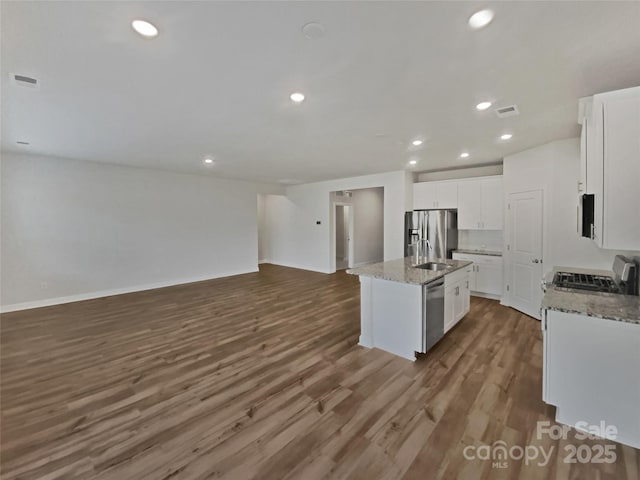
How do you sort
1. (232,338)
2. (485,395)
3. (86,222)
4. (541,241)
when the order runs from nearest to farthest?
(485,395) → (232,338) → (541,241) → (86,222)

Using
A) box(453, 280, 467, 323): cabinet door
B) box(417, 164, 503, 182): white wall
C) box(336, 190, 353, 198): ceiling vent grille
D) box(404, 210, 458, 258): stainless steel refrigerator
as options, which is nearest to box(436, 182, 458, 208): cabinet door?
box(404, 210, 458, 258): stainless steel refrigerator

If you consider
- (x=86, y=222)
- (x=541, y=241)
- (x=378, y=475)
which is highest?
(x=86, y=222)

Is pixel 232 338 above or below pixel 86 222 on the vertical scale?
below

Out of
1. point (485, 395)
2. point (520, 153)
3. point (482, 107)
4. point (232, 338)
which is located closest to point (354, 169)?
point (520, 153)

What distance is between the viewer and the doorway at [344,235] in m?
8.54

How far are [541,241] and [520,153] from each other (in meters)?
1.56

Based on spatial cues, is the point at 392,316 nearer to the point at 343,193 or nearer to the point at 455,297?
the point at 455,297

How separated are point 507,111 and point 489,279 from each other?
11.0 ft

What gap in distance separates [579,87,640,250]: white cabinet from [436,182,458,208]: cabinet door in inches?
142

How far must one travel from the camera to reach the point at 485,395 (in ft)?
7.86

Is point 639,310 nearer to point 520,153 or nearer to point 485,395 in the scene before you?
point 485,395

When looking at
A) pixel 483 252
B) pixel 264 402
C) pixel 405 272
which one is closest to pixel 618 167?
pixel 405 272

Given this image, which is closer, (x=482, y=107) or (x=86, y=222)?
(x=482, y=107)

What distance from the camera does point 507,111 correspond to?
2938mm
